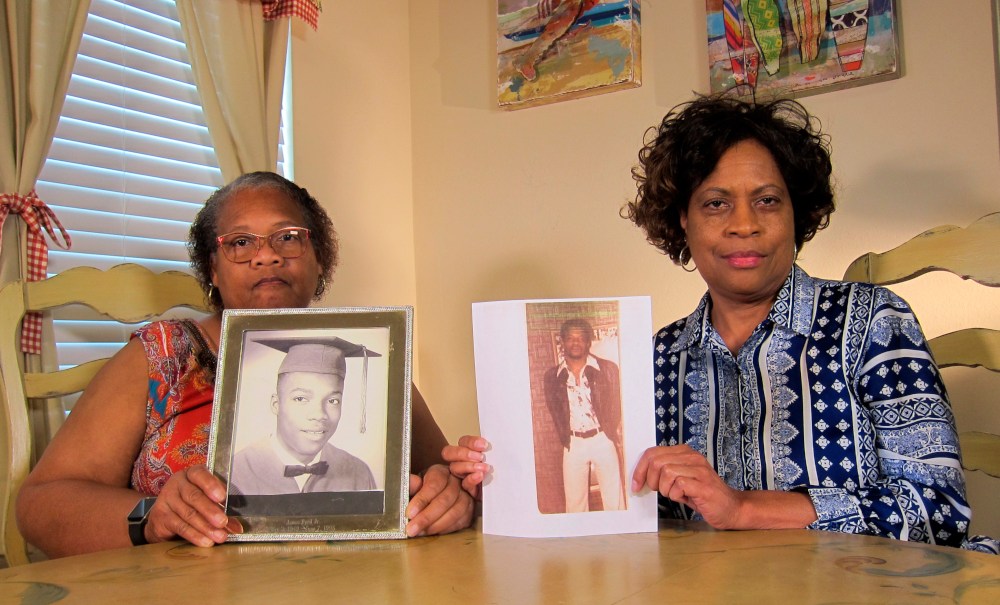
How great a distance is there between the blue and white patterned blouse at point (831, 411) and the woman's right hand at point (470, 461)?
46 cm

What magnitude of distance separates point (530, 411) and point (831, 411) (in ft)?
1.90

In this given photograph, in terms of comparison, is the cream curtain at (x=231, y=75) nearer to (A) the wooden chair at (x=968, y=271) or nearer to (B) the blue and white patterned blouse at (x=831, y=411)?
(B) the blue and white patterned blouse at (x=831, y=411)

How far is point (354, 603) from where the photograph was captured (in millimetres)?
795

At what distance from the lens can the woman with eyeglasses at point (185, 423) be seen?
3.80 ft

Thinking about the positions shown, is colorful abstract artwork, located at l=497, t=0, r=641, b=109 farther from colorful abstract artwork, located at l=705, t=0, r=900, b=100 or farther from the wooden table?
the wooden table

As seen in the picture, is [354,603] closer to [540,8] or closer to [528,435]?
[528,435]

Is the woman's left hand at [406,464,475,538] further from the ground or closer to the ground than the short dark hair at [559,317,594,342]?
closer to the ground

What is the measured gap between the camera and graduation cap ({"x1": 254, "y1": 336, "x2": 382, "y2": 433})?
1168 mm

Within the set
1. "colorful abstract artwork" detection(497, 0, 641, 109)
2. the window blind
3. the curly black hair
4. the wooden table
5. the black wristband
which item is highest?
"colorful abstract artwork" detection(497, 0, 641, 109)

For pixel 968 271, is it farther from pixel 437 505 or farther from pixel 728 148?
pixel 437 505

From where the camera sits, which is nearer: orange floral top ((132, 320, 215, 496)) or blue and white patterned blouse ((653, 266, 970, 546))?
blue and white patterned blouse ((653, 266, 970, 546))

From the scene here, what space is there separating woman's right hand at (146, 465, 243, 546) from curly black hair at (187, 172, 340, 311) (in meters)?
0.73

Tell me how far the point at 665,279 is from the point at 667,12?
0.81 meters

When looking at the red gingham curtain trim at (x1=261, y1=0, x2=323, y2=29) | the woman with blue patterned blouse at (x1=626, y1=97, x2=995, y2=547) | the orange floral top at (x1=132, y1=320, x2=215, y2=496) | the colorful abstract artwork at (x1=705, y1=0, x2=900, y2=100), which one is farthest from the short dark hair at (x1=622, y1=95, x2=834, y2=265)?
Result: the red gingham curtain trim at (x1=261, y1=0, x2=323, y2=29)
